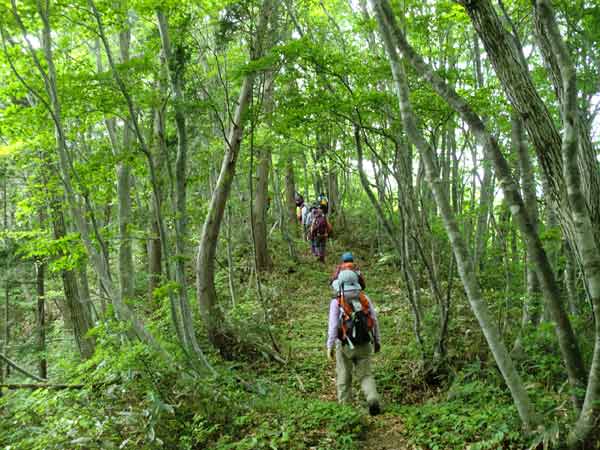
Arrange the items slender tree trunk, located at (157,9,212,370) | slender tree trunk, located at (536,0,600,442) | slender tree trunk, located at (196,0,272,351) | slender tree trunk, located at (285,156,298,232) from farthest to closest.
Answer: slender tree trunk, located at (285,156,298,232), slender tree trunk, located at (196,0,272,351), slender tree trunk, located at (157,9,212,370), slender tree trunk, located at (536,0,600,442)

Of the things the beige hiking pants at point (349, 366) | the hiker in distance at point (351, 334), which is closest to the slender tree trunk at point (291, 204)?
the hiker in distance at point (351, 334)

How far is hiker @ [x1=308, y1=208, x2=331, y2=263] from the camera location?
1272 centimetres

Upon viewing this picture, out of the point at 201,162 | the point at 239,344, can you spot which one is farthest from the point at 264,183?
the point at 239,344

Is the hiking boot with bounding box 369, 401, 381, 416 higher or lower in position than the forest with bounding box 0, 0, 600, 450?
lower

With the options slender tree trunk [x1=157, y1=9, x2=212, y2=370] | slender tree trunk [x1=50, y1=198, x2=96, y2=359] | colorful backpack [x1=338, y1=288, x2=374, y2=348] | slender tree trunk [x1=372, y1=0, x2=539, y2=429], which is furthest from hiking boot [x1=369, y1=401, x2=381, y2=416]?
slender tree trunk [x1=50, y1=198, x2=96, y2=359]

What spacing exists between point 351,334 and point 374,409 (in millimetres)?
915

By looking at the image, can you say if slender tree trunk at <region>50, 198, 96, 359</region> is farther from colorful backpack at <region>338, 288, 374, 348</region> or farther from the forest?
colorful backpack at <region>338, 288, 374, 348</region>

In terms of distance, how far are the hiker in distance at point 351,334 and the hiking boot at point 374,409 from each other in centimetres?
21

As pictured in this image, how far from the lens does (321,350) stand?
7832mm

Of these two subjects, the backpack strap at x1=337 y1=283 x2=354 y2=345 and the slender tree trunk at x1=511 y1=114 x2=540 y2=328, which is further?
the backpack strap at x1=337 y1=283 x2=354 y2=345

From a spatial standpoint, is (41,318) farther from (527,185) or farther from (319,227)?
(527,185)

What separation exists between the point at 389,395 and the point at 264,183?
25.5ft

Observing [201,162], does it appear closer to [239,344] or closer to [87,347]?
[239,344]

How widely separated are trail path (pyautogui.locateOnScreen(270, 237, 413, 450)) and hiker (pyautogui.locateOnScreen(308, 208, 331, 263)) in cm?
37
